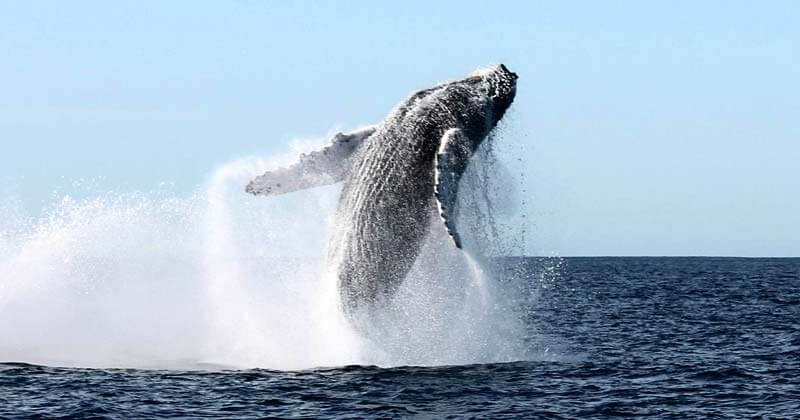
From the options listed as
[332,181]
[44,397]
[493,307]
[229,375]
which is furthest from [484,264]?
[44,397]

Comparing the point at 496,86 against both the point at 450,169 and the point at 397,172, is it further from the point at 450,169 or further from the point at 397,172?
the point at 397,172

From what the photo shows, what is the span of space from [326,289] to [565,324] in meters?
21.0

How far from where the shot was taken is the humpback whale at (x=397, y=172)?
20.3m

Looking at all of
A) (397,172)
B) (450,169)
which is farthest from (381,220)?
(450,169)

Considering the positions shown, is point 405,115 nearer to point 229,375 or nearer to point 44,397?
point 229,375

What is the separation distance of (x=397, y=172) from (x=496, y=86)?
2.59 metres

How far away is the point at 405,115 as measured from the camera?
20.5m

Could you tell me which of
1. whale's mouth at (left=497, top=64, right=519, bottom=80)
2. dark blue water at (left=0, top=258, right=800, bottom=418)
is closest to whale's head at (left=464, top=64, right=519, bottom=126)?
whale's mouth at (left=497, top=64, right=519, bottom=80)

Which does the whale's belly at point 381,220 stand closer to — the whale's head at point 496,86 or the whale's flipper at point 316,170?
the whale's flipper at point 316,170

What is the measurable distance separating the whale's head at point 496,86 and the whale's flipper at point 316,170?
7.11ft

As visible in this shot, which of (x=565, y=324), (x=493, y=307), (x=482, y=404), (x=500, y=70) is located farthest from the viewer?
(x=565, y=324)

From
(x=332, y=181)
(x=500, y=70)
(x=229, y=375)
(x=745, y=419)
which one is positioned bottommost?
(x=745, y=419)

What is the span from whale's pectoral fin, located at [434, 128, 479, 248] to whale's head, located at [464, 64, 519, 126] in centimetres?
87

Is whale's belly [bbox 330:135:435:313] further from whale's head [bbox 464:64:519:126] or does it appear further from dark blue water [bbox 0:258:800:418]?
dark blue water [bbox 0:258:800:418]
